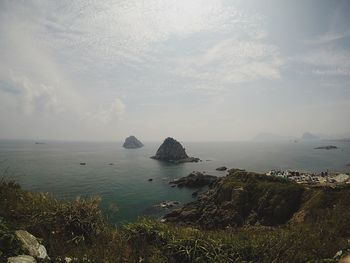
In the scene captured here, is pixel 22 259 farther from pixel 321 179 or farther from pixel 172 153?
pixel 172 153

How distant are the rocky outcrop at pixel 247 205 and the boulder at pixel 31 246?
26.8m

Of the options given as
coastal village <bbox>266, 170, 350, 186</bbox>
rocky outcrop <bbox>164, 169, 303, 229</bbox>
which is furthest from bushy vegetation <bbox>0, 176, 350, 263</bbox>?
coastal village <bbox>266, 170, 350, 186</bbox>

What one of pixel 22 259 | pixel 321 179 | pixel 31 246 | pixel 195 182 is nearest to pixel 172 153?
pixel 195 182

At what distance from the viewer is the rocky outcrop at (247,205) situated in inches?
1320

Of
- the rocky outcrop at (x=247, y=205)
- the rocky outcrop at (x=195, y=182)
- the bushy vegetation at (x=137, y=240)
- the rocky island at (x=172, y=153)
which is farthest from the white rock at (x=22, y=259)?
the rocky island at (x=172, y=153)

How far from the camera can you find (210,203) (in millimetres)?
43375

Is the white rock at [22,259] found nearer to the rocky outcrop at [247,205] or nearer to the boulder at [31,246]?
the boulder at [31,246]

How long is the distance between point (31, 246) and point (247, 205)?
35.7m

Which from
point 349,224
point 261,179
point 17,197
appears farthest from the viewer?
point 261,179

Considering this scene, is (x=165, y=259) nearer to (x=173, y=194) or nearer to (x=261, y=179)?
(x=261, y=179)

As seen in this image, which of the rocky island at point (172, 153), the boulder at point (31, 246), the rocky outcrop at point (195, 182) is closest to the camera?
the boulder at point (31, 246)

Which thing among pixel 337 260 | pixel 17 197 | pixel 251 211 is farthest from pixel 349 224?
pixel 251 211

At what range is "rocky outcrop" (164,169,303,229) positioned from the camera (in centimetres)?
3353

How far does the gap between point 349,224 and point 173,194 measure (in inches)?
2076
